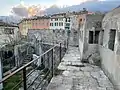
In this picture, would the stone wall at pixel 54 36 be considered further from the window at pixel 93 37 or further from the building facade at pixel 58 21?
the window at pixel 93 37

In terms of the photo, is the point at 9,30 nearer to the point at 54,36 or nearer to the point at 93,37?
the point at 54,36

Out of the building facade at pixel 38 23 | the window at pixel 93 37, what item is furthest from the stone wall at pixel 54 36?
the window at pixel 93 37

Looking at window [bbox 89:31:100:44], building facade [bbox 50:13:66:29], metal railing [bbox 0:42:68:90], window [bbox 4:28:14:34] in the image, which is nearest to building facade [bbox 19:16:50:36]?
building facade [bbox 50:13:66:29]

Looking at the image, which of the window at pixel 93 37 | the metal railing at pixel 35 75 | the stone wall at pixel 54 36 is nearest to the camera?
the metal railing at pixel 35 75

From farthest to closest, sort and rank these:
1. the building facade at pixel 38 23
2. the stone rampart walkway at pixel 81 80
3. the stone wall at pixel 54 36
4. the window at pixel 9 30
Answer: the building facade at pixel 38 23 → the window at pixel 9 30 → the stone wall at pixel 54 36 → the stone rampart walkway at pixel 81 80

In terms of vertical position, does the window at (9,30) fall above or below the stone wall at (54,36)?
above

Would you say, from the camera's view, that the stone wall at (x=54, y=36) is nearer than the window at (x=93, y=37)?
No

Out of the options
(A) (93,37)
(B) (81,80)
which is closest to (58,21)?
(A) (93,37)

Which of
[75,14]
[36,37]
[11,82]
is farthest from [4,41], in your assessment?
[75,14]

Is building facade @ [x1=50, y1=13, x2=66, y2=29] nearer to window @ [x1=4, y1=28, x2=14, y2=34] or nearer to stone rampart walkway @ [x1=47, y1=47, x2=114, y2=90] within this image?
window @ [x1=4, y1=28, x2=14, y2=34]

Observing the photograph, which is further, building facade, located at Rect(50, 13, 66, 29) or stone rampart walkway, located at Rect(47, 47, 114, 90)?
building facade, located at Rect(50, 13, 66, 29)

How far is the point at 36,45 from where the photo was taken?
19.8 meters

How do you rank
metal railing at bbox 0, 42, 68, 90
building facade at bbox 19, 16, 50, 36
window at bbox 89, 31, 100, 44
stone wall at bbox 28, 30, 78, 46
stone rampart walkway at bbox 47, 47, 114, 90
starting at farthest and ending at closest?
building facade at bbox 19, 16, 50, 36, stone wall at bbox 28, 30, 78, 46, window at bbox 89, 31, 100, 44, stone rampart walkway at bbox 47, 47, 114, 90, metal railing at bbox 0, 42, 68, 90

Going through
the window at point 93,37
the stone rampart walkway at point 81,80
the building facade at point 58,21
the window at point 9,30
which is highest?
the building facade at point 58,21
